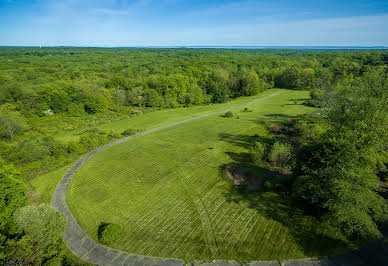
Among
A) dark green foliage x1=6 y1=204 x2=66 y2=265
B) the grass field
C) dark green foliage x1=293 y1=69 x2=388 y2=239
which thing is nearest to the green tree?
the grass field

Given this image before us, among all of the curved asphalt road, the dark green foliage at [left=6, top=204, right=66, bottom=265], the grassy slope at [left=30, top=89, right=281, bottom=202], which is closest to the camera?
the dark green foliage at [left=6, top=204, right=66, bottom=265]

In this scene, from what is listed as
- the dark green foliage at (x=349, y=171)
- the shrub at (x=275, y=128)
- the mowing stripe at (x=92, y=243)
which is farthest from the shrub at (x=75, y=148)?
the shrub at (x=275, y=128)

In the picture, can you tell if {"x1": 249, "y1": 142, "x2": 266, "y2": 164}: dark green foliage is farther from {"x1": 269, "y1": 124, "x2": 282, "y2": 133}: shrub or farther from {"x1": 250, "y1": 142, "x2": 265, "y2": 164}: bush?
{"x1": 269, "y1": 124, "x2": 282, "y2": 133}: shrub

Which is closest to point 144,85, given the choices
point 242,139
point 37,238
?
point 242,139

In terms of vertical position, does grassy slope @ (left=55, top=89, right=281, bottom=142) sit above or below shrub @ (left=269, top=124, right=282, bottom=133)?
below

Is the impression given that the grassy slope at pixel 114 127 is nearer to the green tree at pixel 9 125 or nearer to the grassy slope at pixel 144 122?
the grassy slope at pixel 144 122

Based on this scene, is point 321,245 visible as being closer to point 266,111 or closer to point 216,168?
point 216,168

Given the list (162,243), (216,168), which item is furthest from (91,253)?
(216,168)
